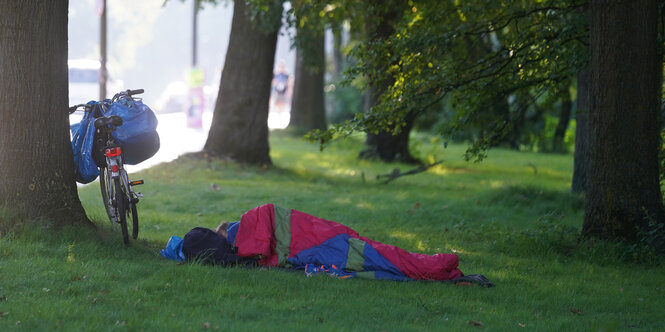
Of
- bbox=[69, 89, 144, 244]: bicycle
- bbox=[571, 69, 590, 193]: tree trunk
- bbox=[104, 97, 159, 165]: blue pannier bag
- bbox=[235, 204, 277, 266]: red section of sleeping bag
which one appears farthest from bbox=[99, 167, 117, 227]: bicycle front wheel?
bbox=[571, 69, 590, 193]: tree trunk

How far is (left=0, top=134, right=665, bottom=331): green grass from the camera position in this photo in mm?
5582

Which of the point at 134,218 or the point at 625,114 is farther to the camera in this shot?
the point at 625,114

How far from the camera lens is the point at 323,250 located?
7.32m

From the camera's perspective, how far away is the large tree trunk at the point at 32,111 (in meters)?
7.34

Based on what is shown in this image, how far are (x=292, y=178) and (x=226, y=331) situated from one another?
462 inches

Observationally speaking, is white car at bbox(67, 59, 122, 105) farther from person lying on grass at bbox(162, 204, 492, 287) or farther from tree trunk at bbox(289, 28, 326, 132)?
person lying on grass at bbox(162, 204, 492, 287)

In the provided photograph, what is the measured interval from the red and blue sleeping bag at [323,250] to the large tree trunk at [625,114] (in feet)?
7.54

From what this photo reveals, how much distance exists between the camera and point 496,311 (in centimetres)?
623

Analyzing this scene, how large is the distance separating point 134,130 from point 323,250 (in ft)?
6.40

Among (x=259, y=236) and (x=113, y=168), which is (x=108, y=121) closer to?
(x=113, y=168)

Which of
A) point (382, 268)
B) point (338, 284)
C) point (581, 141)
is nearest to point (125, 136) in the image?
point (338, 284)

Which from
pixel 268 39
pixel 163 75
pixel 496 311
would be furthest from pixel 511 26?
pixel 163 75

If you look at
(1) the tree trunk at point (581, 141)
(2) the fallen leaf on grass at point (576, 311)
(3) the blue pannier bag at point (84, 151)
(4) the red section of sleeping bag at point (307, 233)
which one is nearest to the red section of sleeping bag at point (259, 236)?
(4) the red section of sleeping bag at point (307, 233)

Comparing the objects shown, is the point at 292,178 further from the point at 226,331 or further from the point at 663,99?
the point at 226,331
